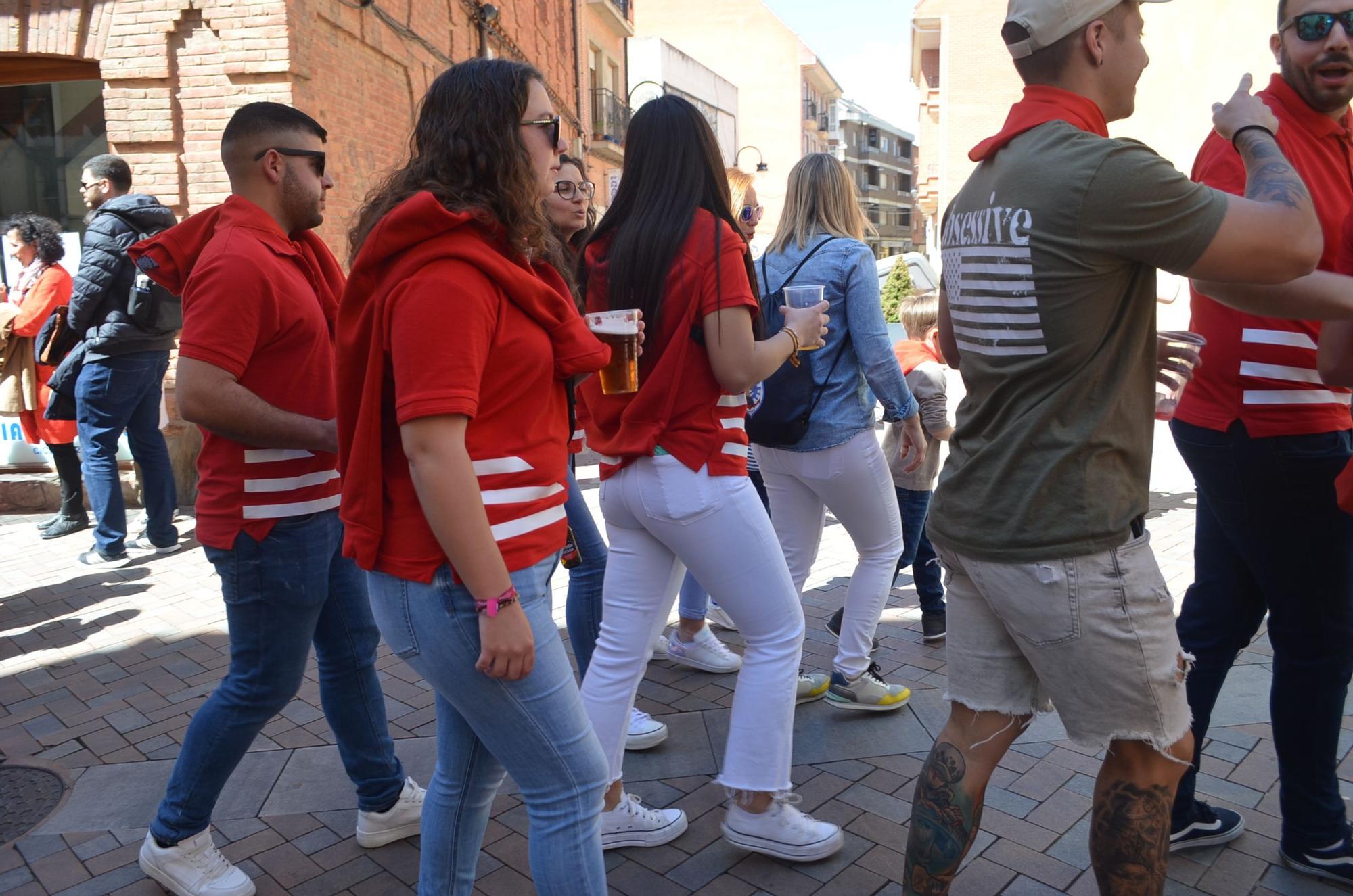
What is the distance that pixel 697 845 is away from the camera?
10.0 ft

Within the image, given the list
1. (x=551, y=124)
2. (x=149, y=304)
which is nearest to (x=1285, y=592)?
(x=551, y=124)

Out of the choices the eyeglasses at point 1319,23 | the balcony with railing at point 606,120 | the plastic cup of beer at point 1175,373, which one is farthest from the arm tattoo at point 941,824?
the balcony with railing at point 606,120

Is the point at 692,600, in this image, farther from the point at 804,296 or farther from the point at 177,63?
the point at 177,63

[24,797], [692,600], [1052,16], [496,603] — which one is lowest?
[24,797]

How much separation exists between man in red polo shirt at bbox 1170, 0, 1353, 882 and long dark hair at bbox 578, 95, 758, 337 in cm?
119

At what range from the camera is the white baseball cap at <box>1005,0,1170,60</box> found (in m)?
2.00

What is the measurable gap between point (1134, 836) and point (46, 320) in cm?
Result: 737

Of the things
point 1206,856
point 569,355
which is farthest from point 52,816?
point 1206,856

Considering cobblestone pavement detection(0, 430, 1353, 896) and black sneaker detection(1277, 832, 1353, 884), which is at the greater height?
black sneaker detection(1277, 832, 1353, 884)

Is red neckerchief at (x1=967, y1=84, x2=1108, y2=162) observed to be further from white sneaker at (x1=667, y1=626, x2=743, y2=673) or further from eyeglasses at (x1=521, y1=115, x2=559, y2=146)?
white sneaker at (x1=667, y1=626, x2=743, y2=673)

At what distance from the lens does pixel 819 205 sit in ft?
12.5

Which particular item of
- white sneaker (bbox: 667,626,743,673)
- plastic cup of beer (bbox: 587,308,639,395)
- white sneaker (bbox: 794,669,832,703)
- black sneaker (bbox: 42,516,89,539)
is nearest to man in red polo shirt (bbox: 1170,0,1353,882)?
plastic cup of beer (bbox: 587,308,639,395)

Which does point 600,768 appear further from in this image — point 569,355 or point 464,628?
point 569,355

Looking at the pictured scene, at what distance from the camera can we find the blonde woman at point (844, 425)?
11.9ft
